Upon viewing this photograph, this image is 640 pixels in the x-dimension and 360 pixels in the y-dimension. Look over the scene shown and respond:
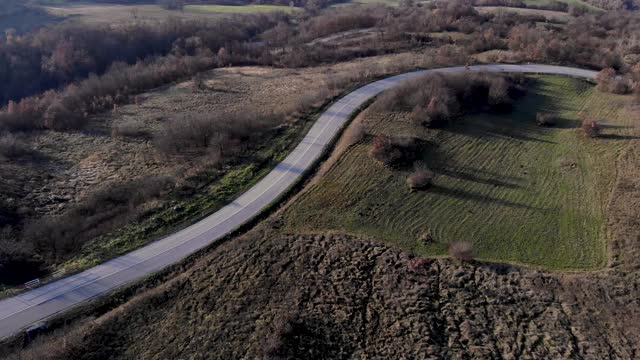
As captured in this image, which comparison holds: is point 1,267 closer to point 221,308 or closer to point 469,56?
point 221,308

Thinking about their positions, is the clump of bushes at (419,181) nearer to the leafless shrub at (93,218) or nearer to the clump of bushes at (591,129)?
the clump of bushes at (591,129)

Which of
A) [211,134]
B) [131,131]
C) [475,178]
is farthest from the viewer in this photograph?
[131,131]

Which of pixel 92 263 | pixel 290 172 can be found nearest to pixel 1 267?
pixel 92 263

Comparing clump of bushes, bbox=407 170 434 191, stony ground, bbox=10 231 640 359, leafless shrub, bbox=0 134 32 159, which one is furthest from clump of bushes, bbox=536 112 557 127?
leafless shrub, bbox=0 134 32 159

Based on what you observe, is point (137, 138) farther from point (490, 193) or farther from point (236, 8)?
point (236, 8)

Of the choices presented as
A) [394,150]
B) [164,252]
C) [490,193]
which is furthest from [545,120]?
[164,252]

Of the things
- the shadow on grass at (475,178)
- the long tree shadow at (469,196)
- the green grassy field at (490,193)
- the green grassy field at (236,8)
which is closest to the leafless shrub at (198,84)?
the green grassy field at (490,193)
